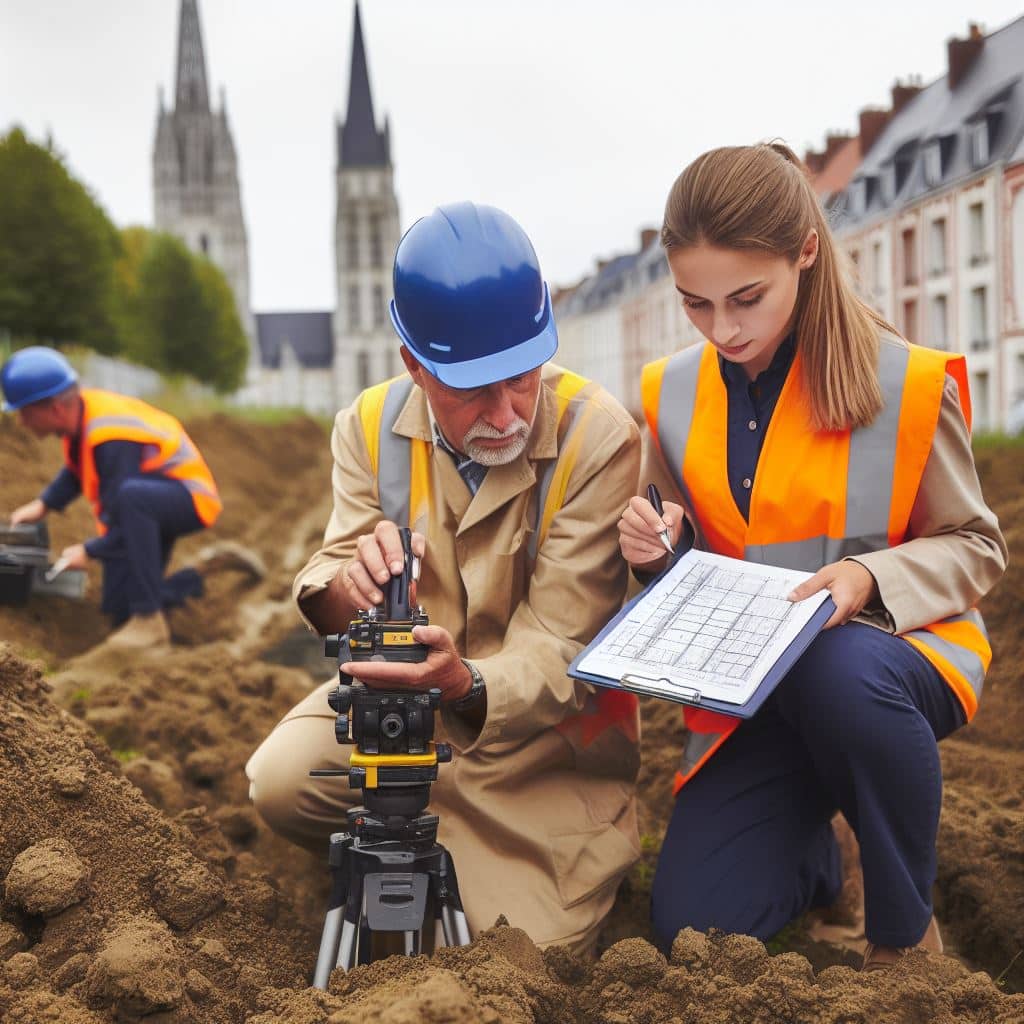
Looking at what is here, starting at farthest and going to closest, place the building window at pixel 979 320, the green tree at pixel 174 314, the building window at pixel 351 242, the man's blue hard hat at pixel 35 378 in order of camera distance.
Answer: the building window at pixel 351 242, the green tree at pixel 174 314, the building window at pixel 979 320, the man's blue hard hat at pixel 35 378

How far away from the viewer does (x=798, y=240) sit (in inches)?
104

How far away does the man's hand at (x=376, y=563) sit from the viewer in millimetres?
2395

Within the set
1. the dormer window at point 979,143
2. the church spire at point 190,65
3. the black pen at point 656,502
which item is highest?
the church spire at point 190,65

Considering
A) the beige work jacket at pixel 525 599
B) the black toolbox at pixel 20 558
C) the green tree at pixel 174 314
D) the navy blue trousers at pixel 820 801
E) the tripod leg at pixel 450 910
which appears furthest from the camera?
the green tree at pixel 174 314

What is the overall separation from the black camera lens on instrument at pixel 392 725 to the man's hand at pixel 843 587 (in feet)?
3.17

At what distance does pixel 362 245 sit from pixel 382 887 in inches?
4056

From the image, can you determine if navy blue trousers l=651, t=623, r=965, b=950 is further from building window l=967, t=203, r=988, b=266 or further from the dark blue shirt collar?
building window l=967, t=203, r=988, b=266

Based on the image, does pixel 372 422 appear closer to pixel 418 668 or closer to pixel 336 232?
pixel 418 668

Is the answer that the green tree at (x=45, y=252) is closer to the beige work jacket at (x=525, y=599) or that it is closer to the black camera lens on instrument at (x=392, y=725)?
the beige work jacket at (x=525, y=599)

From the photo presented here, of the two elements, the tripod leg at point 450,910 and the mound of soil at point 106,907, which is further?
the tripod leg at point 450,910

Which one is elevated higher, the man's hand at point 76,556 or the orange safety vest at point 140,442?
the orange safety vest at point 140,442

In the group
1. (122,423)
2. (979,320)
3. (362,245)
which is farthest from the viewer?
(362,245)

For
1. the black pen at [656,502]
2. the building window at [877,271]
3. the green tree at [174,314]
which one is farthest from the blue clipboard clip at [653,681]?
the green tree at [174,314]

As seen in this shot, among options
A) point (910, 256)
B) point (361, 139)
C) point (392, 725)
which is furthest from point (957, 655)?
point (361, 139)
